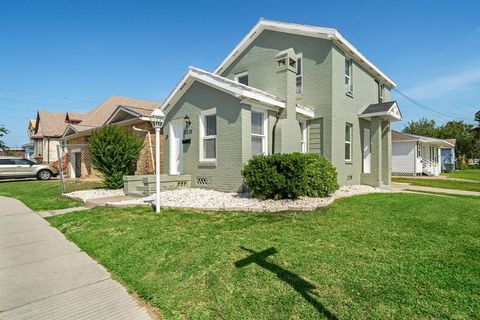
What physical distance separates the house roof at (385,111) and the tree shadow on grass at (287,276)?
413 inches

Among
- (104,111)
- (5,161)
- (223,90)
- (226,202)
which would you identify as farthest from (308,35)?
(5,161)

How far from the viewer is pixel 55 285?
11.2 feet

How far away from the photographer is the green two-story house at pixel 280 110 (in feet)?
30.9

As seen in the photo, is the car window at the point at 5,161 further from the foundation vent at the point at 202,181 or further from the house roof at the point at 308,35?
the foundation vent at the point at 202,181

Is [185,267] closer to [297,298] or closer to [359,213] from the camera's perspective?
[297,298]

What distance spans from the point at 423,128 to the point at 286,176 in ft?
172

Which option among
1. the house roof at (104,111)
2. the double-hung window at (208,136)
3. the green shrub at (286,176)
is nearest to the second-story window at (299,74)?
the double-hung window at (208,136)

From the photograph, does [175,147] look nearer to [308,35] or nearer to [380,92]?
[308,35]

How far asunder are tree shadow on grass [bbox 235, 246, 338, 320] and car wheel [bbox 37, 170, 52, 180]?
21.2 metres

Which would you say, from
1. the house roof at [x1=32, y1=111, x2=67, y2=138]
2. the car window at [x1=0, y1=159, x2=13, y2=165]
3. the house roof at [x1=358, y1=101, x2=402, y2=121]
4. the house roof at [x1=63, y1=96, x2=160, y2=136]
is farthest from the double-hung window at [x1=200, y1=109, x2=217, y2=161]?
the house roof at [x1=32, y1=111, x2=67, y2=138]

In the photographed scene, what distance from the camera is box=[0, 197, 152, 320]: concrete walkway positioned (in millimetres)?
2842

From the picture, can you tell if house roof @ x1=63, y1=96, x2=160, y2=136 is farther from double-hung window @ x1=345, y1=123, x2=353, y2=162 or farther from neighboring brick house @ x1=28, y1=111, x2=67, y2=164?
double-hung window @ x1=345, y1=123, x2=353, y2=162

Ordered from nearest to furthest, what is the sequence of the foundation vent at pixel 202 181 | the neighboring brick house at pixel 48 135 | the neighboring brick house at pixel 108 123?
1. the foundation vent at pixel 202 181
2. the neighboring brick house at pixel 108 123
3. the neighboring brick house at pixel 48 135

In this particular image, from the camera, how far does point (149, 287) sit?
323 cm
